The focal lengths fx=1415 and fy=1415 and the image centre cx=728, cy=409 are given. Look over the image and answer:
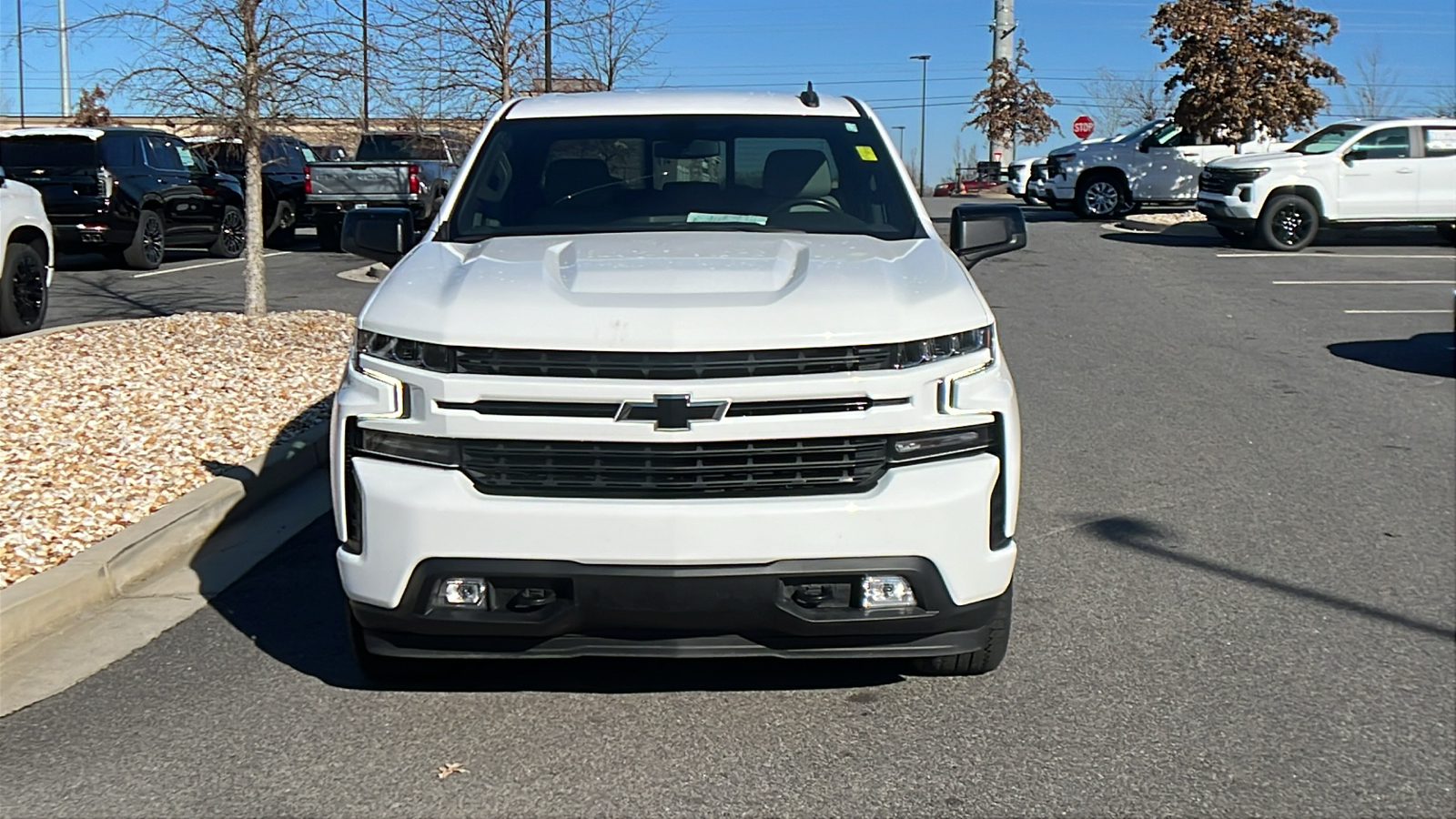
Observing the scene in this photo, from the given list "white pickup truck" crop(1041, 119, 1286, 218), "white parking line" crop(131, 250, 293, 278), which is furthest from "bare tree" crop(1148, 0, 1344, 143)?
"white parking line" crop(131, 250, 293, 278)

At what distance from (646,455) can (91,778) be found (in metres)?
1.72

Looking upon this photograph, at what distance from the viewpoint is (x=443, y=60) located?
63.1ft

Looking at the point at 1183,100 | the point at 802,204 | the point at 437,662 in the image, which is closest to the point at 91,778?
the point at 437,662

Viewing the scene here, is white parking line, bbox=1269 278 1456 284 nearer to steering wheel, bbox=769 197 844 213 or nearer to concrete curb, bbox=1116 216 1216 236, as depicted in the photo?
concrete curb, bbox=1116 216 1216 236

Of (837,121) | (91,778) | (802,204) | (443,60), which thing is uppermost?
(443,60)

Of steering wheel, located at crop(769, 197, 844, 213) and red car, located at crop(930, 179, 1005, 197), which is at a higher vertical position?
red car, located at crop(930, 179, 1005, 197)

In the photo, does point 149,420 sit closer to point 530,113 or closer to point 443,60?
point 530,113

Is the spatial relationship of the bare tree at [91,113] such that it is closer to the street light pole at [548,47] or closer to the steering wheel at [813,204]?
the street light pole at [548,47]

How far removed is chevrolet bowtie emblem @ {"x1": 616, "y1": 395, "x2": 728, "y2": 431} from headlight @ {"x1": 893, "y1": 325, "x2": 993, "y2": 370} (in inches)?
19.3

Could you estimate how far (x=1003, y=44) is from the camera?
1927 inches

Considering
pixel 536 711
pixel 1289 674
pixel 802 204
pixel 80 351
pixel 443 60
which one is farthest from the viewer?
pixel 443 60

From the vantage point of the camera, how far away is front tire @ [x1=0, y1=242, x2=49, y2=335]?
10.5m

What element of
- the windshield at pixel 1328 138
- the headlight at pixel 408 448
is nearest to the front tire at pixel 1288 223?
the windshield at pixel 1328 138

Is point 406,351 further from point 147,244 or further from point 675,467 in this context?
point 147,244
